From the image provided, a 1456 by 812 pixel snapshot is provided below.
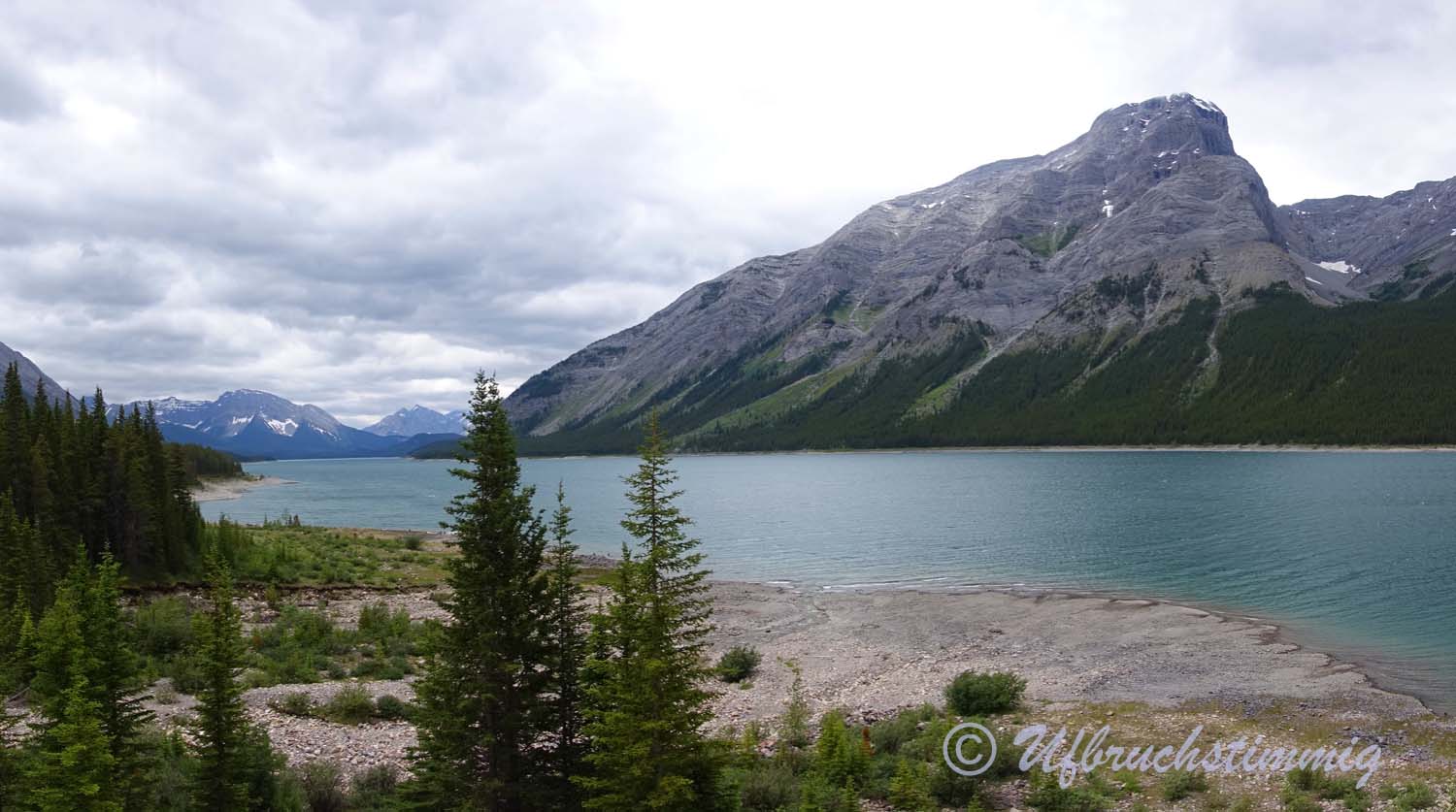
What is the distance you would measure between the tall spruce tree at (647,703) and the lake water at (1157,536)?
29.2 m

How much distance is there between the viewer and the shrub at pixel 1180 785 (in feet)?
62.4

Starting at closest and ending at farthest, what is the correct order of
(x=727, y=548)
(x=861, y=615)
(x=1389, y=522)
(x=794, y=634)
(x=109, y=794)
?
(x=109, y=794), (x=794, y=634), (x=861, y=615), (x=1389, y=522), (x=727, y=548)

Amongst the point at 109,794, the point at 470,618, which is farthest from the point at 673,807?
the point at 109,794

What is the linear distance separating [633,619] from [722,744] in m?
2.96

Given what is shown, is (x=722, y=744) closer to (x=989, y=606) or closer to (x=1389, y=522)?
(x=989, y=606)

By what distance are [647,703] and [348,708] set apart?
15.5 meters

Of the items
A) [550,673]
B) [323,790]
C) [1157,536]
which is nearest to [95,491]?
[323,790]

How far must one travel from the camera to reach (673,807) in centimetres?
1388

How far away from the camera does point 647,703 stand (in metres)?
13.9

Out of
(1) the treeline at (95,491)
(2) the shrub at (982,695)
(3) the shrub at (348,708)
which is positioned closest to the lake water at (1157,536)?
(2) the shrub at (982,695)

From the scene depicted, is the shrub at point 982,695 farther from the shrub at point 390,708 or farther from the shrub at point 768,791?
the shrub at point 390,708

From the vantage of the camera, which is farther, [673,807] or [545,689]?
[545,689]

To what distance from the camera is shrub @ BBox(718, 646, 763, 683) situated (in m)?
33.9

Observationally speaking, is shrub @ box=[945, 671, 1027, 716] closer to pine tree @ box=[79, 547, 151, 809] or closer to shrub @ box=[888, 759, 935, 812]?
shrub @ box=[888, 759, 935, 812]
